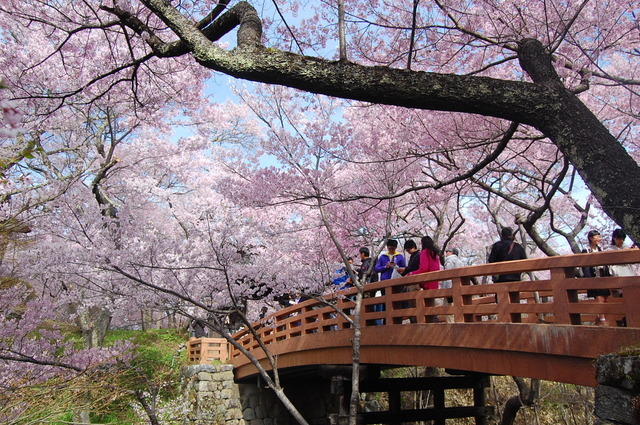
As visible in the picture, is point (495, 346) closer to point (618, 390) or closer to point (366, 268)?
point (618, 390)

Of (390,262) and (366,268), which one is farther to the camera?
(366,268)

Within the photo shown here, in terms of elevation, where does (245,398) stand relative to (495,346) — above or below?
below

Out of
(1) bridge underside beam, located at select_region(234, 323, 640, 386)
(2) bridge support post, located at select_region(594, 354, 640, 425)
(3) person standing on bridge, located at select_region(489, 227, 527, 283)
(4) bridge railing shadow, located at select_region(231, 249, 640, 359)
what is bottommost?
(2) bridge support post, located at select_region(594, 354, 640, 425)

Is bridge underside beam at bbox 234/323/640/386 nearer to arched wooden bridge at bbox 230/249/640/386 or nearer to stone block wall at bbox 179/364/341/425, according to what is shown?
arched wooden bridge at bbox 230/249/640/386

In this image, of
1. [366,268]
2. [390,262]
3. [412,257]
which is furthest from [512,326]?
[366,268]

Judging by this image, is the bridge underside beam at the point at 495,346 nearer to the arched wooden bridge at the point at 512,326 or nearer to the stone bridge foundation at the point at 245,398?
the arched wooden bridge at the point at 512,326

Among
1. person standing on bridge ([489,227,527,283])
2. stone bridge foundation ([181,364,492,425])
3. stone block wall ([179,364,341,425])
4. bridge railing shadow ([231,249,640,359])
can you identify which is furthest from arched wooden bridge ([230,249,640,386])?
stone block wall ([179,364,341,425])

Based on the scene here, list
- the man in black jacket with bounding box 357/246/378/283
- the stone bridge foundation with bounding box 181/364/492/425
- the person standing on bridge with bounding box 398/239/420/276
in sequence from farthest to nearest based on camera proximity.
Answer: the stone bridge foundation with bounding box 181/364/492/425, the man in black jacket with bounding box 357/246/378/283, the person standing on bridge with bounding box 398/239/420/276

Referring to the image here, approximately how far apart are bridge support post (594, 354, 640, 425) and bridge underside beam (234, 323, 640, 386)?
0.30 m

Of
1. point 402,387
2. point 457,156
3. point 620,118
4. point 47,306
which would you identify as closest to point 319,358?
point 402,387

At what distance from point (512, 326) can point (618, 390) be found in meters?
1.31

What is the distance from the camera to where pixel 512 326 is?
4652 mm

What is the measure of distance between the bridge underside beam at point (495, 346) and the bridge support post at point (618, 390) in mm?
295

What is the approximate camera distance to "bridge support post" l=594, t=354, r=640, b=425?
3.23 m
